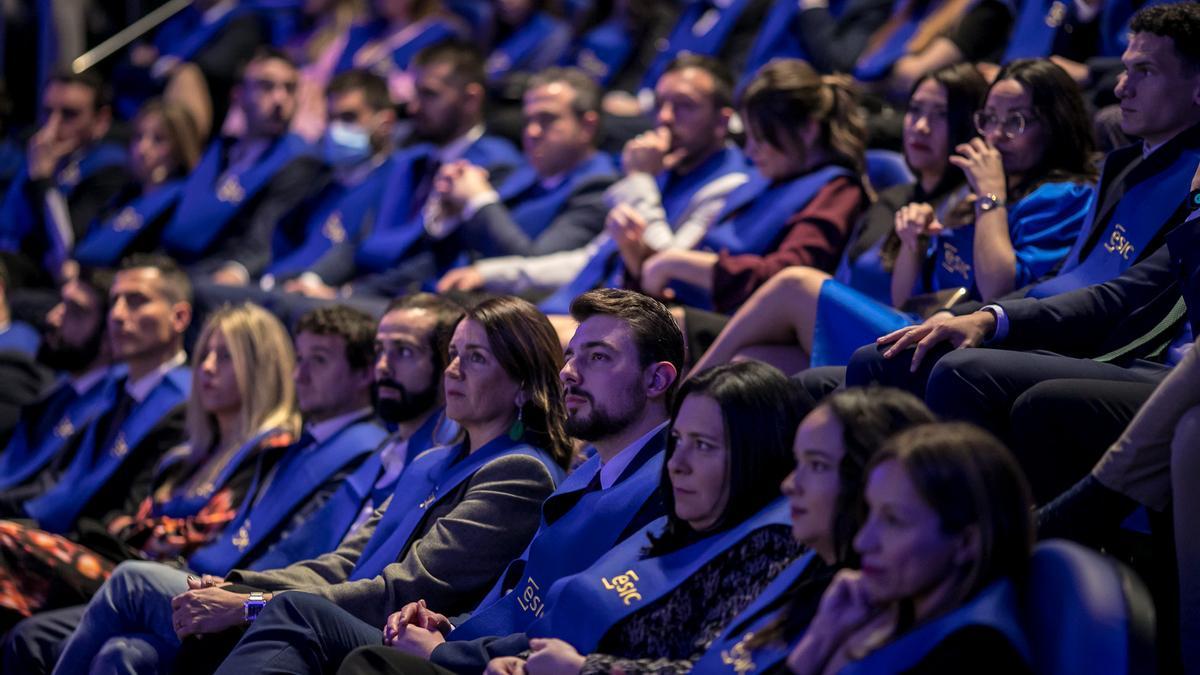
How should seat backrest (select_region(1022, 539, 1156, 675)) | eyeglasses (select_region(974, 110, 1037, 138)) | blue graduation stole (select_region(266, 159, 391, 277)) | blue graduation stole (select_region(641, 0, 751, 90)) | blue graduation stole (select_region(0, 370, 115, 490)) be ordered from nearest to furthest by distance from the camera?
seat backrest (select_region(1022, 539, 1156, 675)) < eyeglasses (select_region(974, 110, 1037, 138)) < blue graduation stole (select_region(0, 370, 115, 490)) < blue graduation stole (select_region(266, 159, 391, 277)) < blue graduation stole (select_region(641, 0, 751, 90))

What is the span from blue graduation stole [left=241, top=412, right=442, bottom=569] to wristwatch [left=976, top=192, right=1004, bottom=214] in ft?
4.65

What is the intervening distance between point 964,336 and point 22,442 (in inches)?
146

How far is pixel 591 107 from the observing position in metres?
5.67

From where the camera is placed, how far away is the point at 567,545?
3.14 metres

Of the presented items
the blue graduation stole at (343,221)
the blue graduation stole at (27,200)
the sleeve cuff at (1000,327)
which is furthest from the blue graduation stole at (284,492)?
the blue graduation stole at (27,200)

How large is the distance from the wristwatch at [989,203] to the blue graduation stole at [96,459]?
2.59 meters

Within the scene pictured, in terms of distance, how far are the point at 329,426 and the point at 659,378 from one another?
141cm

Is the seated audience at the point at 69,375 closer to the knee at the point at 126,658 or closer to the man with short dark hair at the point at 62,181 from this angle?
the man with short dark hair at the point at 62,181

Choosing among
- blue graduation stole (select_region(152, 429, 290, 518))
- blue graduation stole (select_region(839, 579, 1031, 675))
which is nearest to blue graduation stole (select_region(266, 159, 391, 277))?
blue graduation stole (select_region(152, 429, 290, 518))

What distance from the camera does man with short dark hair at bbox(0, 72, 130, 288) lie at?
7.29m

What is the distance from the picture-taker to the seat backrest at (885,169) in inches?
183

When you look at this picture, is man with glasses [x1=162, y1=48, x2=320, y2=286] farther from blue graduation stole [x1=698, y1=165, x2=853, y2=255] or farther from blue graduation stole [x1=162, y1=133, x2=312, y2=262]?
blue graduation stole [x1=698, y1=165, x2=853, y2=255]

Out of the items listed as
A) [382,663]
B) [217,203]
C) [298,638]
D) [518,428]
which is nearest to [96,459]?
[217,203]

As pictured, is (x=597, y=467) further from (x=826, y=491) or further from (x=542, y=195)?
(x=542, y=195)
